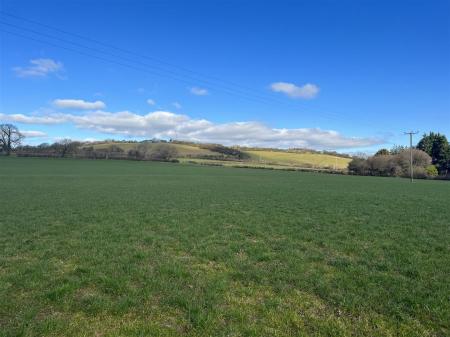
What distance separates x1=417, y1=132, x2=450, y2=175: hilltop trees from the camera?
365 feet

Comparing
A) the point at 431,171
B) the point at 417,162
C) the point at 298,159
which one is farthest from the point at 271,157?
the point at 431,171

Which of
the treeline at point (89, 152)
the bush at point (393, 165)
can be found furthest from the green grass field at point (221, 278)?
the treeline at point (89, 152)

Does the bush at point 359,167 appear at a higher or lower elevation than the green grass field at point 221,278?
higher

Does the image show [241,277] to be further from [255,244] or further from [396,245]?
[396,245]

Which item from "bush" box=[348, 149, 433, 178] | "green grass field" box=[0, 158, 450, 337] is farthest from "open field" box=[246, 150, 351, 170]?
"green grass field" box=[0, 158, 450, 337]

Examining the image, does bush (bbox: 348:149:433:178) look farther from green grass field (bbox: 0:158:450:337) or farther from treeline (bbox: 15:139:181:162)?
green grass field (bbox: 0:158:450:337)

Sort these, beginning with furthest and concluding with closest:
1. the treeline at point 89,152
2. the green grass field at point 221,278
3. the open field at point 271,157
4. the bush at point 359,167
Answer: the open field at point 271,157 → the treeline at point 89,152 → the bush at point 359,167 → the green grass field at point 221,278

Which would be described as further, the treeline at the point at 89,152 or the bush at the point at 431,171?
the treeline at the point at 89,152

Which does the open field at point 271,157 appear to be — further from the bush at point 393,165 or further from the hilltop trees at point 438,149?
the hilltop trees at point 438,149

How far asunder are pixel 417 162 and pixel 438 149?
1590cm

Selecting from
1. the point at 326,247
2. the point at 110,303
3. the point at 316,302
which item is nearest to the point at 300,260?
the point at 326,247

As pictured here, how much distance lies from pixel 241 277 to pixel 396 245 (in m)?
6.21

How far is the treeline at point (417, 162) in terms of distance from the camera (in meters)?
100

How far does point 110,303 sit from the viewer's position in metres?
6.42
